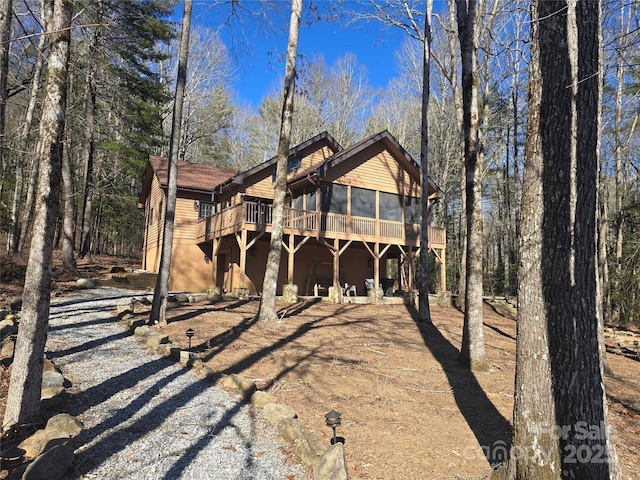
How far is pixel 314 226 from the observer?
16.0m

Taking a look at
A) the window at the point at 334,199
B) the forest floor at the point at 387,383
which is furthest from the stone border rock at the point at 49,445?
the window at the point at 334,199

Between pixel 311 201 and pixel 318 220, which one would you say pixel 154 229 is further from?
pixel 318 220

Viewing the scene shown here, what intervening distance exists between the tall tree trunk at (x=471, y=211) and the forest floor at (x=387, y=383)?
504mm

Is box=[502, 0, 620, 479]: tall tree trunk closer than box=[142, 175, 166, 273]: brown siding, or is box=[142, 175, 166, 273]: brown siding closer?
box=[502, 0, 620, 479]: tall tree trunk

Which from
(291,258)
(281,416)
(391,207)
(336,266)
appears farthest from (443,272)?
Result: (281,416)

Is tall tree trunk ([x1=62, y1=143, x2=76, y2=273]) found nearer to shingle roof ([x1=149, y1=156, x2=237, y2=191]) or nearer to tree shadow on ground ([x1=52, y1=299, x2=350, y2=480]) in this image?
shingle roof ([x1=149, y1=156, x2=237, y2=191])

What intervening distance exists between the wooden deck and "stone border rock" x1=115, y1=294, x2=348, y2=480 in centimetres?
675

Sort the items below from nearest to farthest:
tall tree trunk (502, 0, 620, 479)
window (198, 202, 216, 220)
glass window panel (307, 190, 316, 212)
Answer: tall tree trunk (502, 0, 620, 479), glass window panel (307, 190, 316, 212), window (198, 202, 216, 220)

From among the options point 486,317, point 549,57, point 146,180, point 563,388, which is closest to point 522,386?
point 563,388

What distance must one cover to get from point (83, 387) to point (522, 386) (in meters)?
5.07

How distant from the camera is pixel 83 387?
5.05 m

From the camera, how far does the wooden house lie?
16.4 meters

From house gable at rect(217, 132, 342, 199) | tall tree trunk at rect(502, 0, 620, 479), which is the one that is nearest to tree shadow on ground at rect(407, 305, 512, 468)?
tall tree trunk at rect(502, 0, 620, 479)

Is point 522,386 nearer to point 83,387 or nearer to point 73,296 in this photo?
point 83,387
